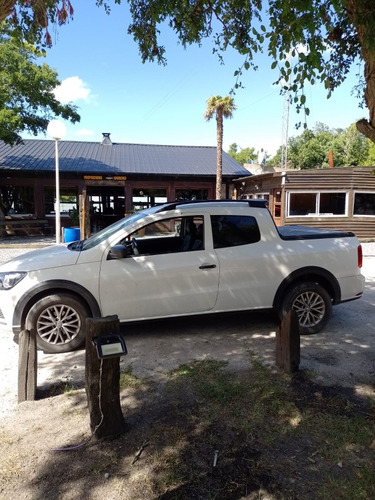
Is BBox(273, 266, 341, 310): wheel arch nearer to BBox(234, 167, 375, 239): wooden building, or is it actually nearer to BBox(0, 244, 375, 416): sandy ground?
BBox(0, 244, 375, 416): sandy ground

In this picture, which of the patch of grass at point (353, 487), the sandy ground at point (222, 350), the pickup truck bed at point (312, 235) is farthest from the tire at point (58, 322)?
the patch of grass at point (353, 487)

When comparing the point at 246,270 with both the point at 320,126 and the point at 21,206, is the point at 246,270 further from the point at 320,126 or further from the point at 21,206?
the point at 320,126

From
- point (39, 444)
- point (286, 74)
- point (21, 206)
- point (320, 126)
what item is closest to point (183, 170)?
point (21, 206)

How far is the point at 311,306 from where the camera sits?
16.3ft

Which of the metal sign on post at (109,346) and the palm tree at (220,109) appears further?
the palm tree at (220,109)

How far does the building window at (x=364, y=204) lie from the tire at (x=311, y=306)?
15.0 meters

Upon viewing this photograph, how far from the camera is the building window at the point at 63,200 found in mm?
20297

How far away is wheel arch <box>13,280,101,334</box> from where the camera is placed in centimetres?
413

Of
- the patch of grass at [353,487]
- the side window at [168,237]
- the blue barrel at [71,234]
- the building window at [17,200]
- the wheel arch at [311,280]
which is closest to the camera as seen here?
the patch of grass at [353,487]

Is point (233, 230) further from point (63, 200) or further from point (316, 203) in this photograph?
point (63, 200)

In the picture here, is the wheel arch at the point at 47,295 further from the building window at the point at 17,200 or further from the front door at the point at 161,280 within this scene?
the building window at the point at 17,200

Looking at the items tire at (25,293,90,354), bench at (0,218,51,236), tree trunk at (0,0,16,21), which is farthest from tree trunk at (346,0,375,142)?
bench at (0,218,51,236)

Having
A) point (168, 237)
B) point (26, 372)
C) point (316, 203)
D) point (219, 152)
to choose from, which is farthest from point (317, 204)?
point (26, 372)

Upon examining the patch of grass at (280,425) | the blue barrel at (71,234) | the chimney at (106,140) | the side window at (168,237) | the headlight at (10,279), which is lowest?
the patch of grass at (280,425)
